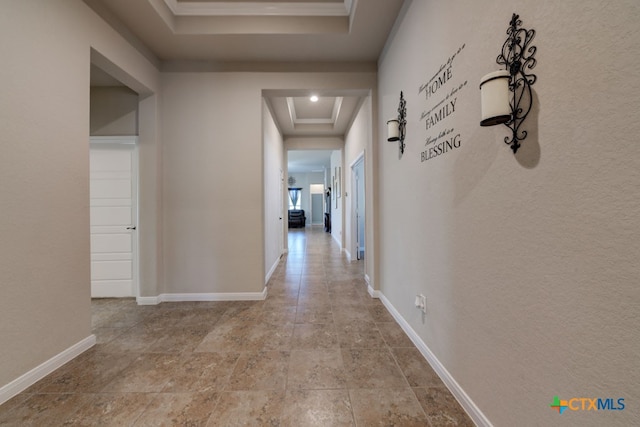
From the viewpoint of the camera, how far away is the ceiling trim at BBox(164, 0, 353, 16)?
8.52ft

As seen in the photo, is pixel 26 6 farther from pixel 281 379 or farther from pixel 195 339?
pixel 281 379

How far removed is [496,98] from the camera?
1.07 meters

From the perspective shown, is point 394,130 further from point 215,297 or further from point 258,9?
point 215,297

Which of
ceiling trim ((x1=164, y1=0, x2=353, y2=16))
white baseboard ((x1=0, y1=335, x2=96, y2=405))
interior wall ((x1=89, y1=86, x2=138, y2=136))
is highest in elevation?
ceiling trim ((x1=164, y1=0, x2=353, y2=16))

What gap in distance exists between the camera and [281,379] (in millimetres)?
1715

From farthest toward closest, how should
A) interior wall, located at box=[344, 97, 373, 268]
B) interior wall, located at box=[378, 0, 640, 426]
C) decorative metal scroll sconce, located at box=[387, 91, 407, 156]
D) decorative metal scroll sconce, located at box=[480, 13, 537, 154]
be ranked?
interior wall, located at box=[344, 97, 373, 268]
decorative metal scroll sconce, located at box=[387, 91, 407, 156]
decorative metal scroll sconce, located at box=[480, 13, 537, 154]
interior wall, located at box=[378, 0, 640, 426]

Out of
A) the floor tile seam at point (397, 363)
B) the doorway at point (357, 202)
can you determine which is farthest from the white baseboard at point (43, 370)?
the doorway at point (357, 202)

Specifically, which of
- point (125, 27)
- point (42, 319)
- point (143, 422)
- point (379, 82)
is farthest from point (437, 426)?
point (125, 27)

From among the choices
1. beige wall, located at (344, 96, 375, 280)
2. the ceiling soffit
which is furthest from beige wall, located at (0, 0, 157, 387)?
beige wall, located at (344, 96, 375, 280)

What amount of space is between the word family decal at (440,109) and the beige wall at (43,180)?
2673 mm

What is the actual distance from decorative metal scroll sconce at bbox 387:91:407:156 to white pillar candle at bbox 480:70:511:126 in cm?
130

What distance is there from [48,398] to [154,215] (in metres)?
1.82

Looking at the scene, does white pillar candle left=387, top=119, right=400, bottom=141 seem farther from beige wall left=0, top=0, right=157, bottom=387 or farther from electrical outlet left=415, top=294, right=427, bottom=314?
beige wall left=0, top=0, right=157, bottom=387

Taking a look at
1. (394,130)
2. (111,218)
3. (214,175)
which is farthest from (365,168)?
(111,218)
